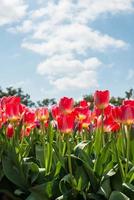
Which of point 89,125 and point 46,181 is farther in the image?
point 89,125

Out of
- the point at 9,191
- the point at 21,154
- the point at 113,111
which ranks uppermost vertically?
the point at 113,111

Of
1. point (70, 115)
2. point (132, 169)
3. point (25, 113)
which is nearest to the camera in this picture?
point (132, 169)

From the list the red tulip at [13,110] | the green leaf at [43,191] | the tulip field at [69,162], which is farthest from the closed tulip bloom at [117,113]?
the red tulip at [13,110]

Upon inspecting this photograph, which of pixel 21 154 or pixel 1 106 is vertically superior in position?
pixel 1 106

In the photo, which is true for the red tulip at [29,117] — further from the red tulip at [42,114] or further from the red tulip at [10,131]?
the red tulip at [10,131]

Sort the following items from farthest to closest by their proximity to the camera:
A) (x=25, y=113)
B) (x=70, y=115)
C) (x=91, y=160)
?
(x=25, y=113)
(x=70, y=115)
(x=91, y=160)

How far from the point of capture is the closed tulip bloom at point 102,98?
7.25 ft

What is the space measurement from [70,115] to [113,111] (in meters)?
0.21

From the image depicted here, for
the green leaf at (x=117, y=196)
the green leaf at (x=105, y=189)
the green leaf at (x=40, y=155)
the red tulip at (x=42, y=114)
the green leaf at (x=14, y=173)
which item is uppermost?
the red tulip at (x=42, y=114)

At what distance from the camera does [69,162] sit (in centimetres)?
191

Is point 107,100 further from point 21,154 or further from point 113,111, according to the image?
point 21,154

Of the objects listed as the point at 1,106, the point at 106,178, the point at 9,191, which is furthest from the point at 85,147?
the point at 1,106

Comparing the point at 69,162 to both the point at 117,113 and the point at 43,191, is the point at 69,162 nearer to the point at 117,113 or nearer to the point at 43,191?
the point at 43,191

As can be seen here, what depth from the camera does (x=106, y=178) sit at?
1.89 m
